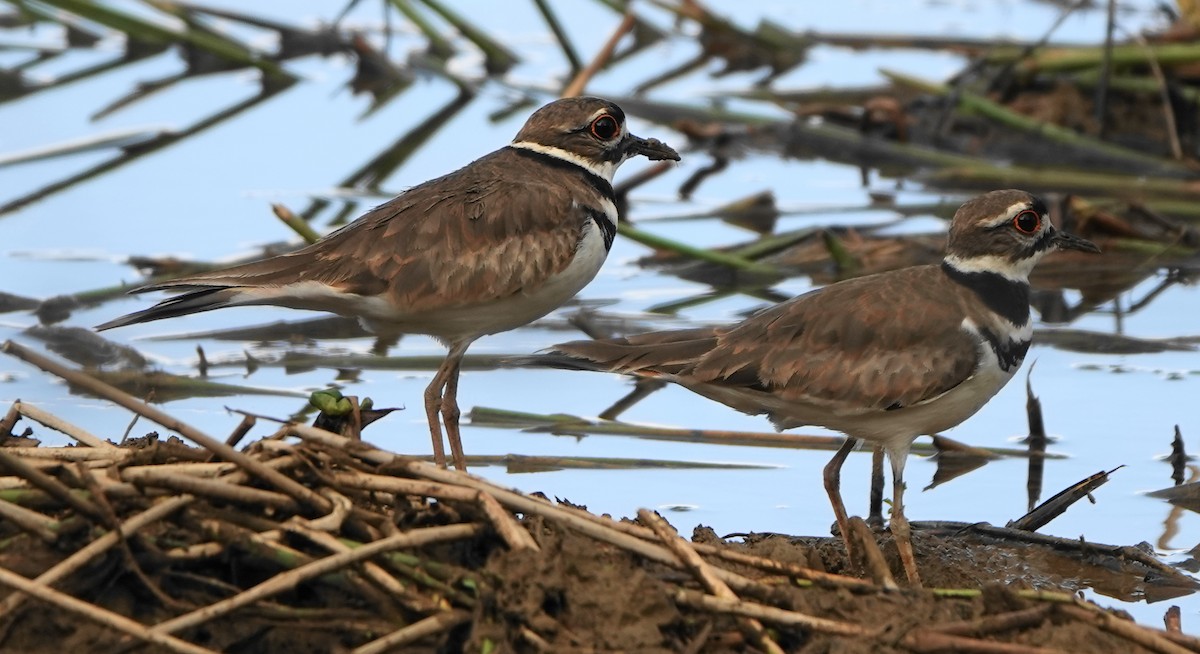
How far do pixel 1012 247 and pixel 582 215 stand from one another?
159 centimetres

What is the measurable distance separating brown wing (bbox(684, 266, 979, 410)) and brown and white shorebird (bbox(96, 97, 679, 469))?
0.85 meters

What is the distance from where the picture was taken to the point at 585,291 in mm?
9648

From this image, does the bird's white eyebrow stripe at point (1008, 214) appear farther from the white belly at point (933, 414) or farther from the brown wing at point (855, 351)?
the white belly at point (933, 414)

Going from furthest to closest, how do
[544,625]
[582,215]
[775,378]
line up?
[582,215] < [775,378] < [544,625]

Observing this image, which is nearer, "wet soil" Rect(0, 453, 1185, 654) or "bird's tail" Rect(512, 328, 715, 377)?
"wet soil" Rect(0, 453, 1185, 654)

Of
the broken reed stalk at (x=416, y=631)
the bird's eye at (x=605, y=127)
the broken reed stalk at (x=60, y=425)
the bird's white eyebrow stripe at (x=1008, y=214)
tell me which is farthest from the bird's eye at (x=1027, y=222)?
the broken reed stalk at (x=60, y=425)

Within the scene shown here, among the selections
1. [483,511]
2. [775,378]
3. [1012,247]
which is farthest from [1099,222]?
[483,511]

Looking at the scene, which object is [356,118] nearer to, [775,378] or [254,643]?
[775,378]

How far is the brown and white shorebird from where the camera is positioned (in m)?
6.47

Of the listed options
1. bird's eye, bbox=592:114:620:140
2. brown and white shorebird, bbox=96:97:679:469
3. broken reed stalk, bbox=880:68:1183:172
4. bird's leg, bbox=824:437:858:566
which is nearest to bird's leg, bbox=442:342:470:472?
brown and white shorebird, bbox=96:97:679:469

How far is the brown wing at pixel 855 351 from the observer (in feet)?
19.4

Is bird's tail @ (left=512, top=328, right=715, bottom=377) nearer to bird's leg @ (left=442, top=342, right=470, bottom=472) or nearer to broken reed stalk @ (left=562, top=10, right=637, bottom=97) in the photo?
bird's leg @ (left=442, top=342, right=470, bottom=472)

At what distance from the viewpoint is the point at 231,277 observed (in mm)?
6387

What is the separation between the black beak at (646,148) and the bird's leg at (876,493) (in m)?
1.61
